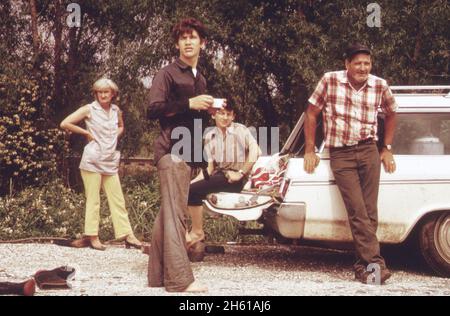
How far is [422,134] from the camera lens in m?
6.95

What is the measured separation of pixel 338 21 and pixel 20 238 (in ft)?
18.1

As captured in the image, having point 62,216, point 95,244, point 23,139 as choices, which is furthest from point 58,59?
point 95,244

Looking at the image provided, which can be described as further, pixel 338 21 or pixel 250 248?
pixel 338 21

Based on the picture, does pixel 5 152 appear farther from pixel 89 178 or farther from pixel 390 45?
pixel 390 45

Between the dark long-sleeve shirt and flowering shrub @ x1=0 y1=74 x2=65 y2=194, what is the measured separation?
17.8 feet

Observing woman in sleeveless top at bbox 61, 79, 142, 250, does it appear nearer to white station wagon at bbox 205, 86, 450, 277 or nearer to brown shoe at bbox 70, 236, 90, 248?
brown shoe at bbox 70, 236, 90, 248

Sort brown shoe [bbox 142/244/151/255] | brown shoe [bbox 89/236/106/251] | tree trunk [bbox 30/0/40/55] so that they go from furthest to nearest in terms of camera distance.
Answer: tree trunk [bbox 30/0/40/55]
brown shoe [bbox 89/236/106/251]
brown shoe [bbox 142/244/151/255]

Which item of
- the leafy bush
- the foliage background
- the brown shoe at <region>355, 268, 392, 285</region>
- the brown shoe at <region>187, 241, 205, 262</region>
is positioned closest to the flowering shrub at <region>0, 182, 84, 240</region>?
the leafy bush

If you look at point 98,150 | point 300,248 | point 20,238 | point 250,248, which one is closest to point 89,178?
point 98,150

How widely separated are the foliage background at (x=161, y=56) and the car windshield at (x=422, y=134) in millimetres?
3961

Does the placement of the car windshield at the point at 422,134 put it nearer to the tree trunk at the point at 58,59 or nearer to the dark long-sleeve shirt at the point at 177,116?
the dark long-sleeve shirt at the point at 177,116

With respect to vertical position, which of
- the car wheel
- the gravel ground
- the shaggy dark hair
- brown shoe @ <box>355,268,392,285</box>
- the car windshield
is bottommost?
the gravel ground

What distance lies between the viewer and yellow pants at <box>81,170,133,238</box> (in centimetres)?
841

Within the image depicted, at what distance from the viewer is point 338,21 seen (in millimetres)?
11281
